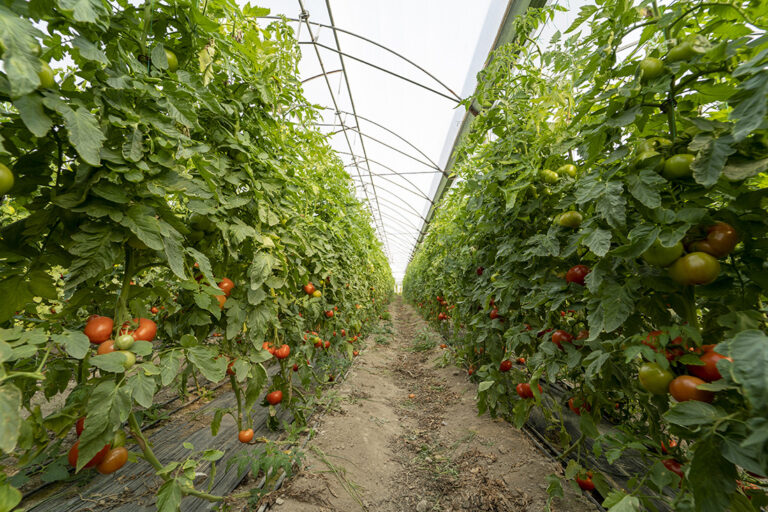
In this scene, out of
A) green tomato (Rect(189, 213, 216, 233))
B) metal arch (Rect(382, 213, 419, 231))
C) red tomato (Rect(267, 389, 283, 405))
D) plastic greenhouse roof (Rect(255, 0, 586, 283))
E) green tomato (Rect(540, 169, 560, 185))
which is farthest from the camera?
metal arch (Rect(382, 213, 419, 231))

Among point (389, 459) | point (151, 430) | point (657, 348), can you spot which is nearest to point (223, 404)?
point (151, 430)

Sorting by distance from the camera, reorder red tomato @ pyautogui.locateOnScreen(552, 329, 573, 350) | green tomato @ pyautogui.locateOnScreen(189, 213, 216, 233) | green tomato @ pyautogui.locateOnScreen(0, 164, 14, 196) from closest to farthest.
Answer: green tomato @ pyautogui.locateOnScreen(0, 164, 14, 196) < green tomato @ pyautogui.locateOnScreen(189, 213, 216, 233) < red tomato @ pyautogui.locateOnScreen(552, 329, 573, 350)

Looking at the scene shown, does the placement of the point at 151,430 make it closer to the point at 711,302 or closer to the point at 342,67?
the point at 711,302

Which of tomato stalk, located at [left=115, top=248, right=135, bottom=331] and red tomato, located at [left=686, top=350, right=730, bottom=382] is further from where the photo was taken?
tomato stalk, located at [left=115, top=248, right=135, bottom=331]

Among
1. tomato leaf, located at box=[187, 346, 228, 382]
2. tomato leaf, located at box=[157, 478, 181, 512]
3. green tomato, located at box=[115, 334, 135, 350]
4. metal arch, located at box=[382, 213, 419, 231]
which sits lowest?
tomato leaf, located at box=[157, 478, 181, 512]

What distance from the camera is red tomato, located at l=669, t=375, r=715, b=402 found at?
0.76 meters

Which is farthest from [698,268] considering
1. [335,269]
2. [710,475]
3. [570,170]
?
[335,269]

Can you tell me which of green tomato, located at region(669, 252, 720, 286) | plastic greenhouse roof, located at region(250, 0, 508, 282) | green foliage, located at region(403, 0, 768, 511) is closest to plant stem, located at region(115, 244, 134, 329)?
green foliage, located at region(403, 0, 768, 511)

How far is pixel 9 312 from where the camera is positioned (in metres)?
0.79

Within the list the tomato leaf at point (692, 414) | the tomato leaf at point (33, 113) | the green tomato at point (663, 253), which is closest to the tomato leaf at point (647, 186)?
the green tomato at point (663, 253)

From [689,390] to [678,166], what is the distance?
62cm

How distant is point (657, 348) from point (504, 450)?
1.59 m

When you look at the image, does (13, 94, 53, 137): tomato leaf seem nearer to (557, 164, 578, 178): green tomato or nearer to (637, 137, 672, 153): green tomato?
(637, 137, 672, 153): green tomato

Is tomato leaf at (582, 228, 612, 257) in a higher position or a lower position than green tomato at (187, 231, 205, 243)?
higher
